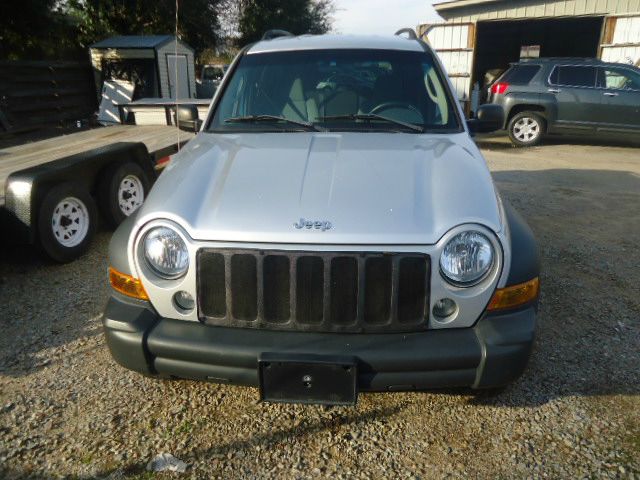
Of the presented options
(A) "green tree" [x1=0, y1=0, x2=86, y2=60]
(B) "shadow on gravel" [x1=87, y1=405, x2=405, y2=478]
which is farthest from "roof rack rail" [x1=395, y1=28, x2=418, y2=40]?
(A) "green tree" [x1=0, y1=0, x2=86, y2=60]

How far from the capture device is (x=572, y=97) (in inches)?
427

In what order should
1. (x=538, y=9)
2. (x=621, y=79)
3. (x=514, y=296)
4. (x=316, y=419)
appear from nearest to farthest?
(x=514, y=296) < (x=316, y=419) < (x=621, y=79) < (x=538, y=9)

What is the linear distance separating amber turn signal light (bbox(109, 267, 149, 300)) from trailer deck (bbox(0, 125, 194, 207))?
2.19 m

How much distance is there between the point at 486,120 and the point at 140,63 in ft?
50.1

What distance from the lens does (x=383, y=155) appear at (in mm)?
2678

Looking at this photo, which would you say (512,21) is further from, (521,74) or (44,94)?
(44,94)

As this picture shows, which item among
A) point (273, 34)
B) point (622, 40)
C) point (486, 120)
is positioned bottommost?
point (486, 120)

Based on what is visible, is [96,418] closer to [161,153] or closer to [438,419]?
[438,419]

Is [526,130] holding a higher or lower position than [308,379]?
lower

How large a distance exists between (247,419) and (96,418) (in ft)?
2.56

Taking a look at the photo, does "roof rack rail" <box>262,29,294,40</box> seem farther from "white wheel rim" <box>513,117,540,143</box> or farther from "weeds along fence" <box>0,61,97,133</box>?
"weeds along fence" <box>0,61,97,133</box>

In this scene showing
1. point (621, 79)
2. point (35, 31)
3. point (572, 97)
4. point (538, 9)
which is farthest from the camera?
point (538, 9)

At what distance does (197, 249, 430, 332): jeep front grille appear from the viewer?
211 cm

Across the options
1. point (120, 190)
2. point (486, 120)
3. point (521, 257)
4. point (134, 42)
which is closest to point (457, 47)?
point (134, 42)
